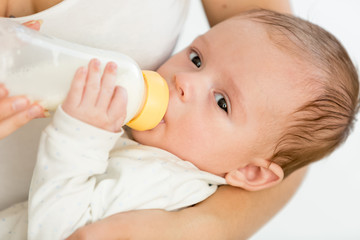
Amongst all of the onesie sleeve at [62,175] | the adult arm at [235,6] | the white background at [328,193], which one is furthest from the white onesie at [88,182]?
the white background at [328,193]

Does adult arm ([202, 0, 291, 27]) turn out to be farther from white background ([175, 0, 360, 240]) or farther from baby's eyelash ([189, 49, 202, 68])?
white background ([175, 0, 360, 240])

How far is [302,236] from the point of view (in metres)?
1.89

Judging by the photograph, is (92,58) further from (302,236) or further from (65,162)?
(302,236)

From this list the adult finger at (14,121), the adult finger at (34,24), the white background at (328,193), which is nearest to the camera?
the adult finger at (14,121)

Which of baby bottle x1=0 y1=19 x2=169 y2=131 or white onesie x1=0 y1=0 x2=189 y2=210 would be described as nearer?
baby bottle x1=0 y1=19 x2=169 y2=131

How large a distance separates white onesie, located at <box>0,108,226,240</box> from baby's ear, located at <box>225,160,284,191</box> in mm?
102

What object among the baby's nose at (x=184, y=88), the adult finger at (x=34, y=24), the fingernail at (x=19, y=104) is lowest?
the baby's nose at (x=184, y=88)

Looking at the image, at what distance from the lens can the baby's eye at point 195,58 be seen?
48.7 inches

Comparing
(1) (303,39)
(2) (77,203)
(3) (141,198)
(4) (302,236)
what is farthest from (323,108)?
(4) (302,236)

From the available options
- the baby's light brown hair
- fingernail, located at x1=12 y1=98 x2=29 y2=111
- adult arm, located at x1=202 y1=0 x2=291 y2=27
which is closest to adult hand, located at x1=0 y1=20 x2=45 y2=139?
fingernail, located at x1=12 y1=98 x2=29 y2=111

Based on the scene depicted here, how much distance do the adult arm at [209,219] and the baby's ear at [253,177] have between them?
0.03m

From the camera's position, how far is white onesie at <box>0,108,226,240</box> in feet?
3.20

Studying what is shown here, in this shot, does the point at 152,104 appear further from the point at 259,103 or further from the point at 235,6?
the point at 235,6

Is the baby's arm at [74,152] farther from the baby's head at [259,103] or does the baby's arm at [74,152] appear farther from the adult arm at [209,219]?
the baby's head at [259,103]
